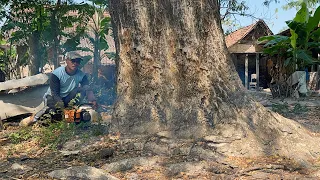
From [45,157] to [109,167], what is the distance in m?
0.86

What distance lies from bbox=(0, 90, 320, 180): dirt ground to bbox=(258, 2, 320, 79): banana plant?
8.24 metres

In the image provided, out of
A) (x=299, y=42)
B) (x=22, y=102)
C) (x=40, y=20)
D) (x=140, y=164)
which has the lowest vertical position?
(x=140, y=164)

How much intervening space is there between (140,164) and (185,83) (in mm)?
1015

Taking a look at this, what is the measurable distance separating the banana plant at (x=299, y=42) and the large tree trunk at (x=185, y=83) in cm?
759

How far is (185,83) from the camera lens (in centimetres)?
360

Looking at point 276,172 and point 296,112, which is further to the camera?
point 296,112

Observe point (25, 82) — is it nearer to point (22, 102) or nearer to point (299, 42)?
point (22, 102)

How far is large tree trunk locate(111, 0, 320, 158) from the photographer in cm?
340

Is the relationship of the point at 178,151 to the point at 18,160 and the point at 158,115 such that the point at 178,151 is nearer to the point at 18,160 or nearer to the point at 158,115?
the point at 158,115

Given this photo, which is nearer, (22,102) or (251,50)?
(22,102)

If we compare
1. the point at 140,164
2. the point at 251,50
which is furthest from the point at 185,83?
the point at 251,50

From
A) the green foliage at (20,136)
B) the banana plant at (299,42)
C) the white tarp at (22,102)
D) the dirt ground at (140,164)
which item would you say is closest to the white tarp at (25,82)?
the white tarp at (22,102)

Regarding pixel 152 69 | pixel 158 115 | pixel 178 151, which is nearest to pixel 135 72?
pixel 152 69

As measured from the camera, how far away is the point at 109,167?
3.07 meters
